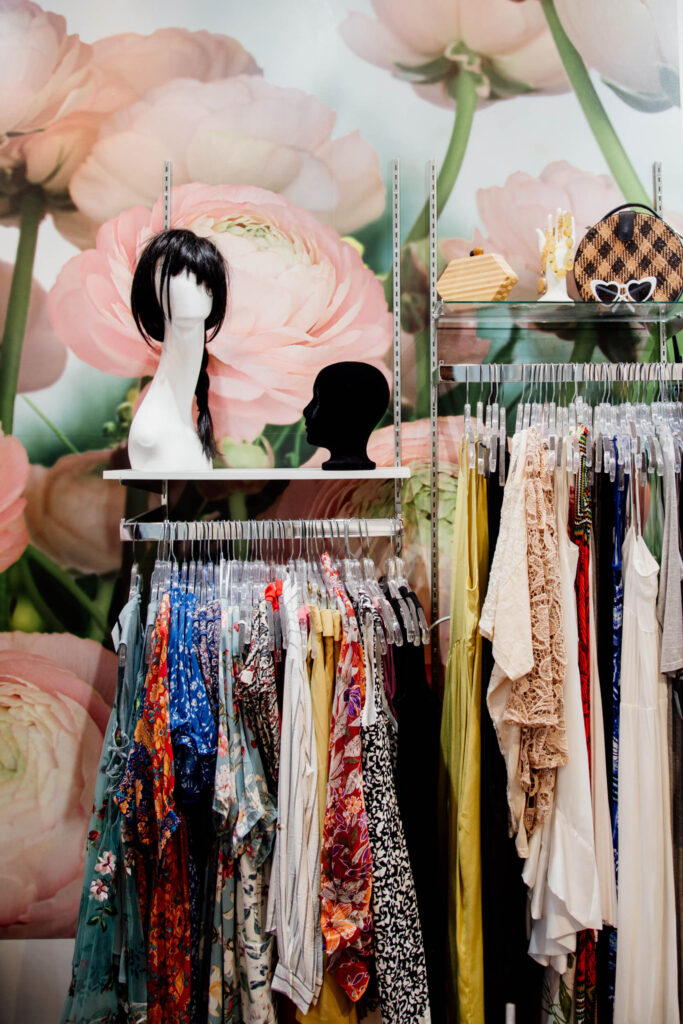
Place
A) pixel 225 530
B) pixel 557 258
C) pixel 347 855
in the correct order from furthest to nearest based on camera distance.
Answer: pixel 557 258, pixel 225 530, pixel 347 855

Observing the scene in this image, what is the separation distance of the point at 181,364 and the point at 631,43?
154cm

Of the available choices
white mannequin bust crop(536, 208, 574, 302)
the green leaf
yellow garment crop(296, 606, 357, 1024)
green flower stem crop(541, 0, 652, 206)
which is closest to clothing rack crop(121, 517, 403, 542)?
yellow garment crop(296, 606, 357, 1024)

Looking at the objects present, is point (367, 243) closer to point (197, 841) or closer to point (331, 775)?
point (331, 775)

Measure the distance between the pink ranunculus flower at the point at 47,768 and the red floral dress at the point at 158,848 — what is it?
0.50 m

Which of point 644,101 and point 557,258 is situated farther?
point 644,101

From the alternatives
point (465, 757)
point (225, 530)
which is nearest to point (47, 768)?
point (225, 530)

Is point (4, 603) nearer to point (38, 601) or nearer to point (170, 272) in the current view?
point (38, 601)

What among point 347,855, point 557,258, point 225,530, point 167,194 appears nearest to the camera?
point 347,855

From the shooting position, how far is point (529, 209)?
1.85 metres

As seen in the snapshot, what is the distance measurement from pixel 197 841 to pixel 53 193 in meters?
1.67

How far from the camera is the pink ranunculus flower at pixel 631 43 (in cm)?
185

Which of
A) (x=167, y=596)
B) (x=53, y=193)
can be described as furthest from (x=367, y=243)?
(x=167, y=596)

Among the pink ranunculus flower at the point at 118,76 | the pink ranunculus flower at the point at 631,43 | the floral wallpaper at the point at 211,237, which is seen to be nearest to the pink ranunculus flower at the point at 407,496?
the floral wallpaper at the point at 211,237

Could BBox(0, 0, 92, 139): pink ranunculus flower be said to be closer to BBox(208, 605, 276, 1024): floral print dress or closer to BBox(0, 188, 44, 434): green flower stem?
BBox(0, 188, 44, 434): green flower stem
